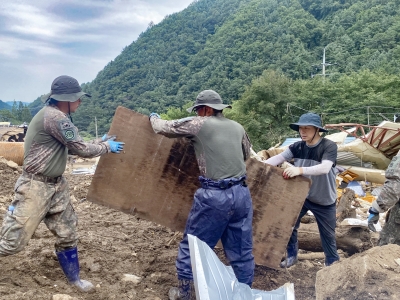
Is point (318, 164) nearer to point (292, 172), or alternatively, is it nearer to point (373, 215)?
point (292, 172)

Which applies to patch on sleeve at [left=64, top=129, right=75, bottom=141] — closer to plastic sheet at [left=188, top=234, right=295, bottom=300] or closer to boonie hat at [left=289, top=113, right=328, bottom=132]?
plastic sheet at [left=188, top=234, right=295, bottom=300]

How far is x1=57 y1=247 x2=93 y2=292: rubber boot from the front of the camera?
11.4 ft

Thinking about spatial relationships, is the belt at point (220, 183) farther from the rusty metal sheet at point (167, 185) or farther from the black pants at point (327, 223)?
the black pants at point (327, 223)

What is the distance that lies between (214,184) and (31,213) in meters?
1.49

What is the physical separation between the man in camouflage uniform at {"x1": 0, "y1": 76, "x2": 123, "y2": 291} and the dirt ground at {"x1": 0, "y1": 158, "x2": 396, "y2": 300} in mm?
323

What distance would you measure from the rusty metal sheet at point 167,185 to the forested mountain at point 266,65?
26.7 metres

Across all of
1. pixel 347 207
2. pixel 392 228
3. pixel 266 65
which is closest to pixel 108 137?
pixel 392 228

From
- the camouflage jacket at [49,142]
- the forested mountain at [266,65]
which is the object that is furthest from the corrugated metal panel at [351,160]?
the forested mountain at [266,65]

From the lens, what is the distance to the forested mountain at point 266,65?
32756mm

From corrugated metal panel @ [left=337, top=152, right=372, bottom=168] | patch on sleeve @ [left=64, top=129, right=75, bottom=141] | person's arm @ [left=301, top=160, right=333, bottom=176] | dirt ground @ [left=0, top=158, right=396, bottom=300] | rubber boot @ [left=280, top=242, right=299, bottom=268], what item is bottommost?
corrugated metal panel @ [left=337, top=152, right=372, bottom=168]

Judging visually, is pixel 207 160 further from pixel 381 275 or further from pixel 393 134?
pixel 393 134

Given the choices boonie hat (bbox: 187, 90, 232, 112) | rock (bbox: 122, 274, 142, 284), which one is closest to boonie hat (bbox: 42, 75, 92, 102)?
boonie hat (bbox: 187, 90, 232, 112)

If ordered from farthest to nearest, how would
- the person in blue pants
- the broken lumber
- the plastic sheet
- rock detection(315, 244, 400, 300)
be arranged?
the broken lumber, the person in blue pants, rock detection(315, 244, 400, 300), the plastic sheet

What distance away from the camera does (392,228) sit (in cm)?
402
